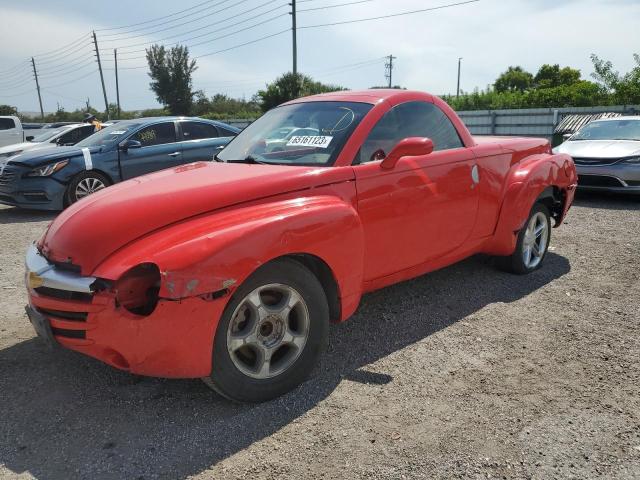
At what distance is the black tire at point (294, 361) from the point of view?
252 centimetres

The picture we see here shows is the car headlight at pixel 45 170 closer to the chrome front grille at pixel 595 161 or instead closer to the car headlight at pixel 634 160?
the chrome front grille at pixel 595 161

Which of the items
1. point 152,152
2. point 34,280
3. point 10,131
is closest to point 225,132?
point 152,152

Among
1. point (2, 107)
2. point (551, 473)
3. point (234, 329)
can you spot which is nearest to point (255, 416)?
point (234, 329)

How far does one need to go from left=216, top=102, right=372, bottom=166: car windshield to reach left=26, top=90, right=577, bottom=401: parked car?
0.01m

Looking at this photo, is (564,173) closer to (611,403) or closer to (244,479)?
(611,403)

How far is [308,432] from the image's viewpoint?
2.53 meters

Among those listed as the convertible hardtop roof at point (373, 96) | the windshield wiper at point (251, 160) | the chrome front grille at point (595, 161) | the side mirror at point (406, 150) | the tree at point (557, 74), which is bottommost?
the chrome front grille at point (595, 161)

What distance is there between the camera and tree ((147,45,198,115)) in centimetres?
5912

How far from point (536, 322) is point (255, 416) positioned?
7.42 ft

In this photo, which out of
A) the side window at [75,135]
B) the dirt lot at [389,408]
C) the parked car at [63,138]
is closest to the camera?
the dirt lot at [389,408]

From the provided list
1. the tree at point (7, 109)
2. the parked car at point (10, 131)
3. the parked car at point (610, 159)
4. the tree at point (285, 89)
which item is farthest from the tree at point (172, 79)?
the parked car at point (610, 159)

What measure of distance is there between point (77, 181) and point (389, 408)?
7298mm

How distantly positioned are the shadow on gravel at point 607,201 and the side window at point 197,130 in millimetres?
6488

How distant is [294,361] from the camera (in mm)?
2830
